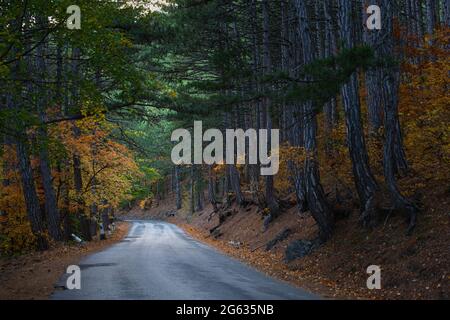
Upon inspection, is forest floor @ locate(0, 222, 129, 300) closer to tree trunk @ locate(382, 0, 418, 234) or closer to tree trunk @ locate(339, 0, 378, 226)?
tree trunk @ locate(339, 0, 378, 226)

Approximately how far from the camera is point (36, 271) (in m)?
13.6

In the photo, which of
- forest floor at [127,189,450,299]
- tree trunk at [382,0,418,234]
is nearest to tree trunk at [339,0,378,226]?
tree trunk at [382,0,418,234]

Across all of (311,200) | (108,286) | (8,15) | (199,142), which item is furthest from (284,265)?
(199,142)

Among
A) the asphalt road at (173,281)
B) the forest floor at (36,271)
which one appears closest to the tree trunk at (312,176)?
the asphalt road at (173,281)

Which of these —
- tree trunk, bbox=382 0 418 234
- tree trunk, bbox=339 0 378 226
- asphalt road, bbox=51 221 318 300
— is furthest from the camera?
tree trunk, bbox=339 0 378 226

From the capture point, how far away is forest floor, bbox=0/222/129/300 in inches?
397

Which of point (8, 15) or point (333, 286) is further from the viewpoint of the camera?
point (333, 286)

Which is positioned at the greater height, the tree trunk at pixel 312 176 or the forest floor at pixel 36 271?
the tree trunk at pixel 312 176

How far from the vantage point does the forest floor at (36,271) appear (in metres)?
10.1

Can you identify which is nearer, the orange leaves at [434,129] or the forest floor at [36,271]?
the forest floor at [36,271]

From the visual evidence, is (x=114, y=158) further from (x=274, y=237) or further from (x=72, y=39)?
(x=72, y=39)

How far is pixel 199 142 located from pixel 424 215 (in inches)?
1237

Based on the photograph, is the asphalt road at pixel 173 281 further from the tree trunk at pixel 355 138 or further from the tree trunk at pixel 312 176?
the tree trunk at pixel 355 138
